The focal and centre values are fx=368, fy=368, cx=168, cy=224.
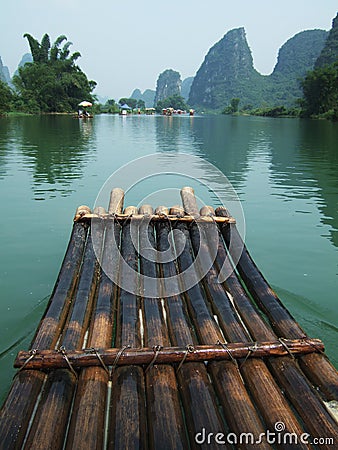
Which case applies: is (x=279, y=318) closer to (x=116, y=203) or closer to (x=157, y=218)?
(x=157, y=218)

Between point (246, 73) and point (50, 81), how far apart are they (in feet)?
401

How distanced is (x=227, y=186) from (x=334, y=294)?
683cm

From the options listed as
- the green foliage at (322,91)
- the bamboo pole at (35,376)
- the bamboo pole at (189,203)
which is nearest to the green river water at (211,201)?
the bamboo pole at (35,376)

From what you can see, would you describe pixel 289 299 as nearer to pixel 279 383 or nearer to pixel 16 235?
pixel 279 383

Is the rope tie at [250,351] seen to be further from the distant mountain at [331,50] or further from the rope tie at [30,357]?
the distant mountain at [331,50]

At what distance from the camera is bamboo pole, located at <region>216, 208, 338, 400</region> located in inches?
99.1

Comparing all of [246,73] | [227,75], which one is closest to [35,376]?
[227,75]

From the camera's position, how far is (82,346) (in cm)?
299

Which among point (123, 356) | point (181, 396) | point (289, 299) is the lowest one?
point (289, 299)

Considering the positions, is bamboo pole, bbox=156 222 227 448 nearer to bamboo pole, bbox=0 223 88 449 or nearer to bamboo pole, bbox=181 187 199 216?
bamboo pole, bbox=0 223 88 449

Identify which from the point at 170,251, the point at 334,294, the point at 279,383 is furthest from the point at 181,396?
the point at 334,294

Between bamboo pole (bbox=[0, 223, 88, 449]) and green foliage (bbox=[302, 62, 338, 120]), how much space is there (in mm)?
54393

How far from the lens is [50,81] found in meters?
52.9

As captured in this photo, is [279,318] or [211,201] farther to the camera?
[211,201]
